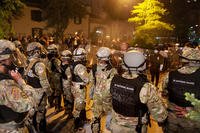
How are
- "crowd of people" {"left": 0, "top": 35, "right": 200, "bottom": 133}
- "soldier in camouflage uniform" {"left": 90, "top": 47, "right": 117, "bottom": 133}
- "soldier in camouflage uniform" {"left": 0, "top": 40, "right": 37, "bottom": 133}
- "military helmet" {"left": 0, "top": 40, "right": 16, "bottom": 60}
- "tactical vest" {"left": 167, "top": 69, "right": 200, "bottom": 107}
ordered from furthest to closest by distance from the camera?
"soldier in camouflage uniform" {"left": 90, "top": 47, "right": 117, "bottom": 133} → "tactical vest" {"left": 167, "top": 69, "right": 200, "bottom": 107} → "military helmet" {"left": 0, "top": 40, "right": 16, "bottom": 60} → "crowd of people" {"left": 0, "top": 35, "right": 200, "bottom": 133} → "soldier in camouflage uniform" {"left": 0, "top": 40, "right": 37, "bottom": 133}

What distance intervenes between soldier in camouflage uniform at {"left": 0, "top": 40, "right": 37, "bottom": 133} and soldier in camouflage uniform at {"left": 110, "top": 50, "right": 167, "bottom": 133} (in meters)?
1.30

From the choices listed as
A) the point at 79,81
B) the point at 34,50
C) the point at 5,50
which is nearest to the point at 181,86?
the point at 5,50

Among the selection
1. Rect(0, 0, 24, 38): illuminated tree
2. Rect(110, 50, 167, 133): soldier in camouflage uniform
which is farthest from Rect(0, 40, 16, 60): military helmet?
Rect(0, 0, 24, 38): illuminated tree

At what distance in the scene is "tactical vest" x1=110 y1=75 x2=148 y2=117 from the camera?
4.64 meters

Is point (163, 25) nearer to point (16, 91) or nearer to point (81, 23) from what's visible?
point (81, 23)

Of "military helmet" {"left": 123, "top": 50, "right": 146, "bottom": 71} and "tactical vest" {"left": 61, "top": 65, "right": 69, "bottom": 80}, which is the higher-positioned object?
"military helmet" {"left": 123, "top": 50, "right": 146, "bottom": 71}

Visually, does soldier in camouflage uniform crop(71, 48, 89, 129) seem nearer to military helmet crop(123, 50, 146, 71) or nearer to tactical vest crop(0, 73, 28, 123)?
military helmet crop(123, 50, 146, 71)

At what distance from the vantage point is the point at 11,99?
4.30 metres

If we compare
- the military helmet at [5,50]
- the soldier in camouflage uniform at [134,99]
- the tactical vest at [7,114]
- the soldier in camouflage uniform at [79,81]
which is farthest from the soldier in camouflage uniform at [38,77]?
the tactical vest at [7,114]

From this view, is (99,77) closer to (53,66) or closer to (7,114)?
(7,114)

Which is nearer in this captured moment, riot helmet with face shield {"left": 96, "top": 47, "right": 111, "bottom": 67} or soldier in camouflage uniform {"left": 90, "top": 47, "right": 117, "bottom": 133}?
soldier in camouflage uniform {"left": 90, "top": 47, "right": 117, "bottom": 133}

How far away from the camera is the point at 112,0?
5406 centimetres

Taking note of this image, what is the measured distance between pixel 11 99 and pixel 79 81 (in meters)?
4.09

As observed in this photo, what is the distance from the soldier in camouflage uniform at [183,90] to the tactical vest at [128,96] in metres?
0.87
